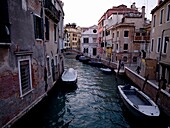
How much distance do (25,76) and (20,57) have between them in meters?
1.14

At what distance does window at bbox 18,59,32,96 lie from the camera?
6466mm

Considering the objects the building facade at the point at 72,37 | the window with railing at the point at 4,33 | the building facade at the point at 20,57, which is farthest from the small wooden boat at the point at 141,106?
→ the building facade at the point at 72,37

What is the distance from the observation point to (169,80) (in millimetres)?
10414

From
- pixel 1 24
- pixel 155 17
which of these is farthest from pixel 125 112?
pixel 155 17

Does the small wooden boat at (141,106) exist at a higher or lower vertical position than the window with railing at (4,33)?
lower

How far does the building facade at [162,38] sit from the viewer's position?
11.1m

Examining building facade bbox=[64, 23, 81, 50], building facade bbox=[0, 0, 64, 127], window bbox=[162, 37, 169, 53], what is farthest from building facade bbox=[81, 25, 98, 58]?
building facade bbox=[0, 0, 64, 127]

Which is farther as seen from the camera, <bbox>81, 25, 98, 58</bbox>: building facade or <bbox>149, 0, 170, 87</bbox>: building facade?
<bbox>81, 25, 98, 58</bbox>: building facade

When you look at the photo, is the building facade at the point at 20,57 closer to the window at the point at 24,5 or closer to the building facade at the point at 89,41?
the window at the point at 24,5

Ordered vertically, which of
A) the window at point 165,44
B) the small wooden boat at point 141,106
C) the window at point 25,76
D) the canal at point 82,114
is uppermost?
the window at point 165,44

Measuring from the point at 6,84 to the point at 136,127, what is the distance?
643 centimetres

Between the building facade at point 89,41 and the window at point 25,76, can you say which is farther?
the building facade at point 89,41

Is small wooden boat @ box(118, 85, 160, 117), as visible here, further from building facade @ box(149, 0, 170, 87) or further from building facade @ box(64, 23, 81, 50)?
building facade @ box(64, 23, 81, 50)

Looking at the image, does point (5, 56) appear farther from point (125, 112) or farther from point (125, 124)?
point (125, 112)
